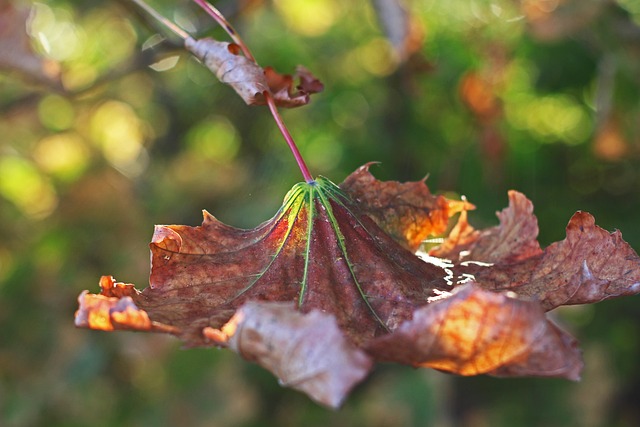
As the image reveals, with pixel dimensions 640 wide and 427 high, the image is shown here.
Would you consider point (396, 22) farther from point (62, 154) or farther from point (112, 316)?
point (62, 154)

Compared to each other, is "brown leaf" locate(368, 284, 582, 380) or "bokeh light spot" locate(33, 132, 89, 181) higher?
"brown leaf" locate(368, 284, 582, 380)

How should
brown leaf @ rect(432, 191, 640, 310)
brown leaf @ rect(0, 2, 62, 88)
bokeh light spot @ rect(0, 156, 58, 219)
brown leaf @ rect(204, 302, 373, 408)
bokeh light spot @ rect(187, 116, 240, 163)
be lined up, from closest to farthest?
brown leaf @ rect(204, 302, 373, 408), brown leaf @ rect(432, 191, 640, 310), brown leaf @ rect(0, 2, 62, 88), bokeh light spot @ rect(0, 156, 58, 219), bokeh light spot @ rect(187, 116, 240, 163)

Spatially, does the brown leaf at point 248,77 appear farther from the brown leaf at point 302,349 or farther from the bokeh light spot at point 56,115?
the bokeh light spot at point 56,115

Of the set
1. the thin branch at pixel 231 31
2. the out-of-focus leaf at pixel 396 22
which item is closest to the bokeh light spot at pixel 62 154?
the out-of-focus leaf at pixel 396 22

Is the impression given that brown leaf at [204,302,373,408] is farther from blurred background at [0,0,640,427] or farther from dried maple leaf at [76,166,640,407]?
blurred background at [0,0,640,427]

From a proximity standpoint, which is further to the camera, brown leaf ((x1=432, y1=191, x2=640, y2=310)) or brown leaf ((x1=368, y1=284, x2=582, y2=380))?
brown leaf ((x1=432, y1=191, x2=640, y2=310))

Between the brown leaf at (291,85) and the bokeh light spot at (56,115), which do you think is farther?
the bokeh light spot at (56,115)

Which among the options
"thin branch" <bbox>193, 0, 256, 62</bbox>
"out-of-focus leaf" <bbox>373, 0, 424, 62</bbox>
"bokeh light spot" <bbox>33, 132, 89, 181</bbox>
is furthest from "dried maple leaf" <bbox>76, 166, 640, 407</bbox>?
"bokeh light spot" <bbox>33, 132, 89, 181</bbox>
